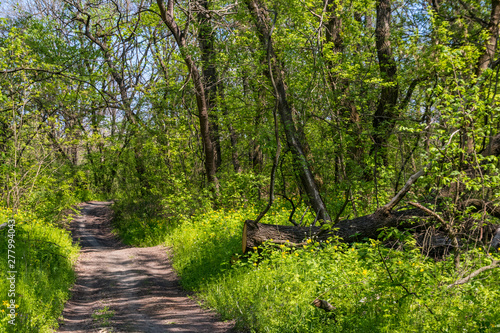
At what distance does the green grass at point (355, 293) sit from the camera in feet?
12.9

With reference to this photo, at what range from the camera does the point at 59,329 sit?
5543 mm

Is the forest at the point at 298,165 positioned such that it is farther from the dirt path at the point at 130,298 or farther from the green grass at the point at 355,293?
the dirt path at the point at 130,298

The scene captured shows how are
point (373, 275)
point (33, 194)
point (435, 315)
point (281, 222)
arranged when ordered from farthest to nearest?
point (33, 194) → point (281, 222) → point (373, 275) → point (435, 315)

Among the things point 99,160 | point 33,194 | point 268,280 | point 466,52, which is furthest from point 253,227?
point 99,160

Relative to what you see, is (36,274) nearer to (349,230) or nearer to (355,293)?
(355,293)

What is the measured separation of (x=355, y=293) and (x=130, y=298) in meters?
4.54

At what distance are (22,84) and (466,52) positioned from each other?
34.4 feet

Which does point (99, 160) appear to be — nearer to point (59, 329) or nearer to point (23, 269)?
point (23, 269)

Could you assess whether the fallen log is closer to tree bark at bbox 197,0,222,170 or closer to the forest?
the forest

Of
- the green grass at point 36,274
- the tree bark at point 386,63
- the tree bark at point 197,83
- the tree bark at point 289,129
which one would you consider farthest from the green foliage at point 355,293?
the tree bark at point 197,83

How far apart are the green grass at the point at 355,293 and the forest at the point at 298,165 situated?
1.0 inches

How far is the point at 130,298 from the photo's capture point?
7254 mm

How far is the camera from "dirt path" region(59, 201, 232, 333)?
5.68 meters

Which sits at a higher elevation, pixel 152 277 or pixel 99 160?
pixel 99 160
